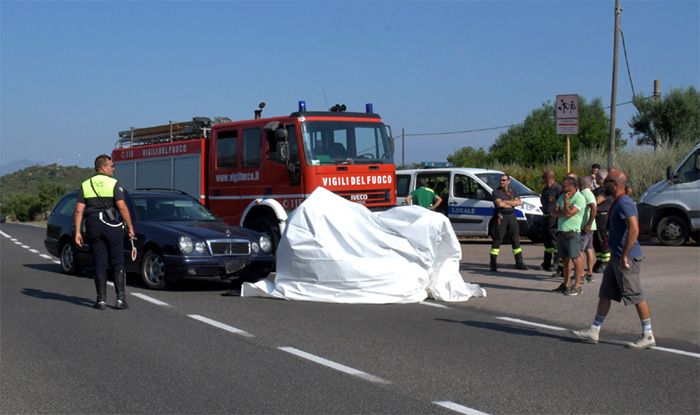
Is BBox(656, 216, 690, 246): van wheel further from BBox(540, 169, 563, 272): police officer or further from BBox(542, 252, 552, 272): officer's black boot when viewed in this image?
BBox(540, 169, 563, 272): police officer

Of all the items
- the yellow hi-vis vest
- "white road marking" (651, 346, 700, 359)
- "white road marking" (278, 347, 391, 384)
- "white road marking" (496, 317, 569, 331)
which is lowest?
"white road marking" (651, 346, 700, 359)

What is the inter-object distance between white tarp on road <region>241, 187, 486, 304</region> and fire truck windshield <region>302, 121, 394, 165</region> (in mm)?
3179

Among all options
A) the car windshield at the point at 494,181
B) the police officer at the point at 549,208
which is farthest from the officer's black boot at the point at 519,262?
the car windshield at the point at 494,181

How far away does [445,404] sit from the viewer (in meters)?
6.34

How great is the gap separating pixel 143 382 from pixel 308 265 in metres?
5.12

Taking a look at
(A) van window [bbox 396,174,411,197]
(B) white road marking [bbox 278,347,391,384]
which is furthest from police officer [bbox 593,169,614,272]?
(A) van window [bbox 396,174,411,197]

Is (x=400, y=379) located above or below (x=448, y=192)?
below

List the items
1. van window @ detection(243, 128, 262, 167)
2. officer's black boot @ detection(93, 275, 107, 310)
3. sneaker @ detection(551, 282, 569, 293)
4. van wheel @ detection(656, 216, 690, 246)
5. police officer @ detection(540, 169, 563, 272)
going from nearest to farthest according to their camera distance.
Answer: officer's black boot @ detection(93, 275, 107, 310), sneaker @ detection(551, 282, 569, 293), police officer @ detection(540, 169, 563, 272), van window @ detection(243, 128, 262, 167), van wheel @ detection(656, 216, 690, 246)

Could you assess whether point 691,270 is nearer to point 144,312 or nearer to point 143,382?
point 144,312

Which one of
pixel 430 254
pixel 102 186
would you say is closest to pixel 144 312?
pixel 102 186

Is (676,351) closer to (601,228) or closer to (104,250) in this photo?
(601,228)

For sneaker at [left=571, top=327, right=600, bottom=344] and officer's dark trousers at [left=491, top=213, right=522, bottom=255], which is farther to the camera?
officer's dark trousers at [left=491, top=213, right=522, bottom=255]

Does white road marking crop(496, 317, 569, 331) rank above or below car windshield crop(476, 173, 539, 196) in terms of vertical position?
below

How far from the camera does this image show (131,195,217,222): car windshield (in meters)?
14.1
